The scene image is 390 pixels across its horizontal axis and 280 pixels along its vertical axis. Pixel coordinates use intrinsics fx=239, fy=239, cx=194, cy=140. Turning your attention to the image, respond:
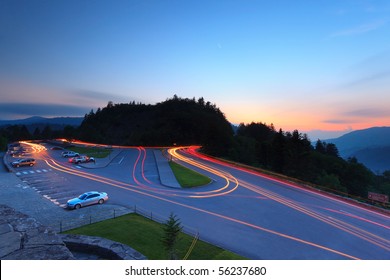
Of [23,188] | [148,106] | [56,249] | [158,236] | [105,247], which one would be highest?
[148,106]

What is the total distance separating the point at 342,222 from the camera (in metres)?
20.2

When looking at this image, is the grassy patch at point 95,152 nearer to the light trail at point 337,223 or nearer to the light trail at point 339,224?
the light trail at point 337,223

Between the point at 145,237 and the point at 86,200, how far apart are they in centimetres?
1065

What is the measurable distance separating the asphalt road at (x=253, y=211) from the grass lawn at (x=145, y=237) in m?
1.42

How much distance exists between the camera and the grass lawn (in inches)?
513

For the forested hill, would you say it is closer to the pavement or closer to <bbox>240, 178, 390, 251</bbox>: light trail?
<bbox>240, 178, 390, 251</bbox>: light trail

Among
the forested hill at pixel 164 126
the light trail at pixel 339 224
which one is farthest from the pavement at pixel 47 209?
the forested hill at pixel 164 126

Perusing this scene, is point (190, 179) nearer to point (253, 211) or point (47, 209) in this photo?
point (253, 211)

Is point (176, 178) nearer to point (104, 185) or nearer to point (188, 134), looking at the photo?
Result: point (104, 185)

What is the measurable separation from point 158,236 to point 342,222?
1562 centimetres

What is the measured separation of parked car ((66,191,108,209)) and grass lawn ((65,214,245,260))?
5774 millimetres

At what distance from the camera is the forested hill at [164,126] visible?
7206 centimetres

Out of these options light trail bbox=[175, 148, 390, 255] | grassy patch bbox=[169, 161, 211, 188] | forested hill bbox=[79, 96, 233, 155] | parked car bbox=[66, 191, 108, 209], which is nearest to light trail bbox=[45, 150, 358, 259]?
light trail bbox=[175, 148, 390, 255]

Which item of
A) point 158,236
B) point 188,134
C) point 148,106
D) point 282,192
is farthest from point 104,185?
point 148,106
